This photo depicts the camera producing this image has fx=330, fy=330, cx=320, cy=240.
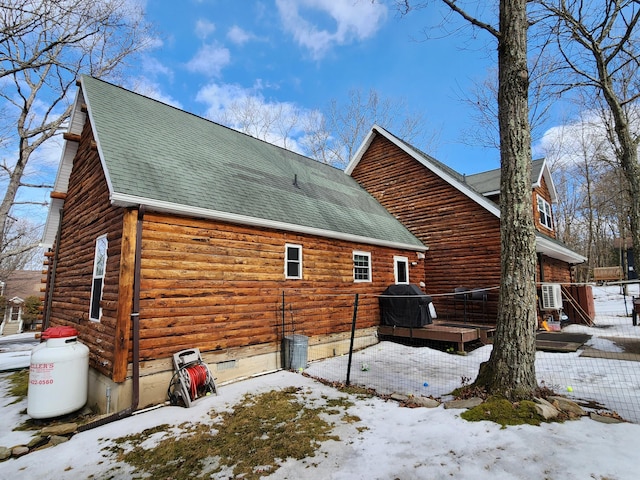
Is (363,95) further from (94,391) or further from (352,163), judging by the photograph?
(94,391)

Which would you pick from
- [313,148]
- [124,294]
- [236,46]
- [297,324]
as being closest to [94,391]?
[124,294]

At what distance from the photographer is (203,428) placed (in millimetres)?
4953

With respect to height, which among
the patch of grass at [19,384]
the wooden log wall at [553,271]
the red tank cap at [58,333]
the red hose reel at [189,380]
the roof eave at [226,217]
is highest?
the roof eave at [226,217]

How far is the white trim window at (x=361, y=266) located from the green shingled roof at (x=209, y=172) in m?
0.77

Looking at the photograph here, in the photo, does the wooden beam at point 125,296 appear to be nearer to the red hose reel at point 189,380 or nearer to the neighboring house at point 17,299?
the red hose reel at point 189,380

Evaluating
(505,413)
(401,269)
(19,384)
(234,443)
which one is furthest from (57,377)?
(401,269)

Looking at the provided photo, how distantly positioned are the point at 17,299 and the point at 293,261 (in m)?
43.3

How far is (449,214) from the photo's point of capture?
13.4 meters

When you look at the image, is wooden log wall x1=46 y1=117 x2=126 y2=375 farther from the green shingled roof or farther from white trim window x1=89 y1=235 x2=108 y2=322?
the green shingled roof

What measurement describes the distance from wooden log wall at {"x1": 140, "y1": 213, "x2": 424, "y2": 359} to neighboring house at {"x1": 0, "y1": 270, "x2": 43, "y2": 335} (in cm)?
3413

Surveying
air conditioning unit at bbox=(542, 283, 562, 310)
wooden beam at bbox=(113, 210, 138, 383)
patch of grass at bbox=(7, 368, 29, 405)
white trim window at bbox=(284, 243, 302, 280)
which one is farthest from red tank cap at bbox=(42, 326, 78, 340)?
air conditioning unit at bbox=(542, 283, 562, 310)

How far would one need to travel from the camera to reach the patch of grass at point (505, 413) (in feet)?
13.8

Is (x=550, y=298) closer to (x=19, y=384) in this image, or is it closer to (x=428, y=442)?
(x=428, y=442)

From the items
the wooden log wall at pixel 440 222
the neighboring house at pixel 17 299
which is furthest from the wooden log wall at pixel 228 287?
the neighboring house at pixel 17 299
